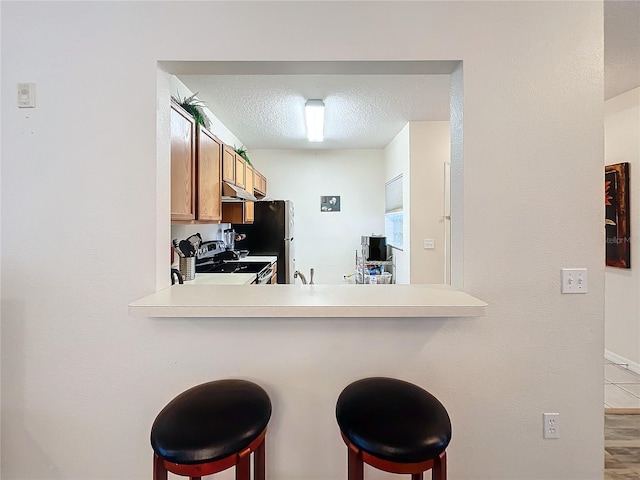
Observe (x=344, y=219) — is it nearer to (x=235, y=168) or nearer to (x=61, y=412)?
(x=235, y=168)

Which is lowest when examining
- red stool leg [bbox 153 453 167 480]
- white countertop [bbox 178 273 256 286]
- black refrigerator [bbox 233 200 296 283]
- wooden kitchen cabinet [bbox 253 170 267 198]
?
red stool leg [bbox 153 453 167 480]

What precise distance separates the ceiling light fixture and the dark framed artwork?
2776 mm

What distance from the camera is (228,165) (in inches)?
110

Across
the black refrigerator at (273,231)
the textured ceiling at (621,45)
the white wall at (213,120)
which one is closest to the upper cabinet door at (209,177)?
the white wall at (213,120)

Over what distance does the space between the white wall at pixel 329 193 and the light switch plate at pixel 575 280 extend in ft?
12.8

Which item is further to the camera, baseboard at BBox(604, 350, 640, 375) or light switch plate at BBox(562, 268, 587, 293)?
baseboard at BBox(604, 350, 640, 375)

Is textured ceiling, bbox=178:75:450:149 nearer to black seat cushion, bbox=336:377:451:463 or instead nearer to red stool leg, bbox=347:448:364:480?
black seat cushion, bbox=336:377:451:463

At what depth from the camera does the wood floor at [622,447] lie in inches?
70.9

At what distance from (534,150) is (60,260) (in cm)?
218

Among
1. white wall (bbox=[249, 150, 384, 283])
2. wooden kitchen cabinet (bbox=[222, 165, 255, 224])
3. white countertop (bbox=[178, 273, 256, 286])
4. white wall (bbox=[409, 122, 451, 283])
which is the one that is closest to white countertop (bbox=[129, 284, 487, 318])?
white countertop (bbox=[178, 273, 256, 286])

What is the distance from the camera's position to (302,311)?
122cm

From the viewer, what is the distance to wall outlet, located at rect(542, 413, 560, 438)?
57.9 inches

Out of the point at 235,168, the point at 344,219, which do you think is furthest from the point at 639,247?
the point at 235,168

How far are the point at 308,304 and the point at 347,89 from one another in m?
2.36
